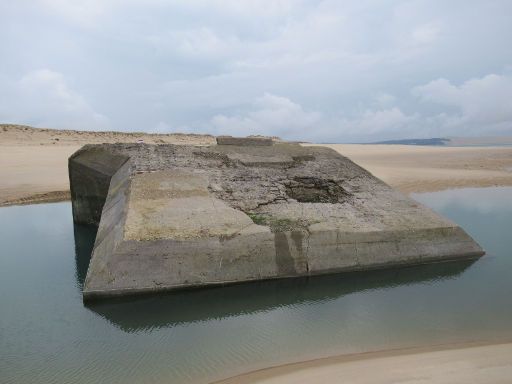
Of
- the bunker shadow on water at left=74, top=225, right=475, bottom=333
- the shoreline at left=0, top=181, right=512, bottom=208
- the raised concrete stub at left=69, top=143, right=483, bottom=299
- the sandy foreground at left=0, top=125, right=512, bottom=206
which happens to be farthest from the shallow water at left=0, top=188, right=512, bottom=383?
the sandy foreground at left=0, top=125, right=512, bottom=206

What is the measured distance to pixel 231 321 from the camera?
5.29 meters

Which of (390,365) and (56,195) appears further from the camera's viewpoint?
(56,195)

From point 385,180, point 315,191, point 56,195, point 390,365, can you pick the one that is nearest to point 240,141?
point 315,191

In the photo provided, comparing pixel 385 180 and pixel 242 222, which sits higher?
pixel 242 222

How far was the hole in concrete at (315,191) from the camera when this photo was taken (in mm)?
8156

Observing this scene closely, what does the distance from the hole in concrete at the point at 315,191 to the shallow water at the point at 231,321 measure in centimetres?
187

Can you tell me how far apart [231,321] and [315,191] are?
12.5 ft

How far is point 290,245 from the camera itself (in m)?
6.48

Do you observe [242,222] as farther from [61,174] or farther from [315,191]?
[61,174]

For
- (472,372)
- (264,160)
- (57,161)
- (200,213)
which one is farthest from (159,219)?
(57,161)

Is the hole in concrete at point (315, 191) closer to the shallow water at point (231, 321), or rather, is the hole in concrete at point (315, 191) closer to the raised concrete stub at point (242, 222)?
the raised concrete stub at point (242, 222)

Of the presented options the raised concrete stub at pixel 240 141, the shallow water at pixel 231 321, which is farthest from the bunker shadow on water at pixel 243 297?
the raised concrete stub at pixel 240 141

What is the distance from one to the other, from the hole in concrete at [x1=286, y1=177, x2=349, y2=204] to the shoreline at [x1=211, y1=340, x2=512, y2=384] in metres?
3.88

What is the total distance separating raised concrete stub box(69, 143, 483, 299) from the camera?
5859mm
